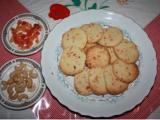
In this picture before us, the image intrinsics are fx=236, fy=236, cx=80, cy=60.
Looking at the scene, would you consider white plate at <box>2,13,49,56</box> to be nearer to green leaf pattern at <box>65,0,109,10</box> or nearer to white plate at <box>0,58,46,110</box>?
white plate at <box>0,58,46,110</box>

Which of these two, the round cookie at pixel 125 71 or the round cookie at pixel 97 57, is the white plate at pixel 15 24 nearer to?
the round cookie at pixel 97 57

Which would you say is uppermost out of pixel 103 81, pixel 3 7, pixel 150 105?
pixel 3 7

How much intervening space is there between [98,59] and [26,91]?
340mm

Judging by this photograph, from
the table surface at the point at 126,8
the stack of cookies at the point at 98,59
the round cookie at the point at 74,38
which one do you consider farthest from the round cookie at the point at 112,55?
the table surface at the point at 126,8

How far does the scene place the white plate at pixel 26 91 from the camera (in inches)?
39.0

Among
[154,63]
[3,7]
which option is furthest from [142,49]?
[3,7]

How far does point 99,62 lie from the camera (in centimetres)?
99

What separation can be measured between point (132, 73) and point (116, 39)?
0.56ft

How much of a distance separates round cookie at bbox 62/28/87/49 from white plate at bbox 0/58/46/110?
0.55ft

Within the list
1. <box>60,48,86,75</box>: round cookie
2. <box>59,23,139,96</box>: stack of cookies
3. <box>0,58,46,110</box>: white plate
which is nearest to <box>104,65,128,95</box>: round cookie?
<box>59,23,139,96</box>: stack of cookies

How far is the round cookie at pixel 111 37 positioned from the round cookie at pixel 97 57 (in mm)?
45

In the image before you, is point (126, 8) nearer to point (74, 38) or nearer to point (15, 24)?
point (74, 38)

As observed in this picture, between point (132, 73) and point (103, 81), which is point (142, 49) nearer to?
point (132, 73)

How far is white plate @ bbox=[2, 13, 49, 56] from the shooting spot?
1112 millimetres
